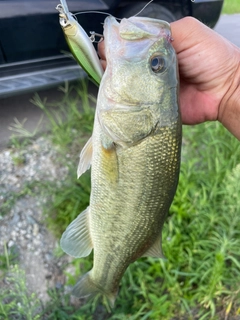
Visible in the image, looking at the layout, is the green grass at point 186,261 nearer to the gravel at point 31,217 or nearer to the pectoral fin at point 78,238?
the gravel at point 31,217

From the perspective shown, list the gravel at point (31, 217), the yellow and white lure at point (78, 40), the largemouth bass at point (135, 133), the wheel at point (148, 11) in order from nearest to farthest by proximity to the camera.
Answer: the yellow and white lure at point (78, 40) → the largemouth bass at point (135, 133) → the gravel at point (31, 217) → the wheel at point (148, 11)

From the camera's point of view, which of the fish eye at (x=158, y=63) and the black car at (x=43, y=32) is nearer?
the fish eye at (x=158, y=63)

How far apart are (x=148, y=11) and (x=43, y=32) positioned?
93 cm

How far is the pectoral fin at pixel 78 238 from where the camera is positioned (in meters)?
1.55

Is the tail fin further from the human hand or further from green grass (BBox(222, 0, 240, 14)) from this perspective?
green grass (BBox(222, 0, 240, 14))

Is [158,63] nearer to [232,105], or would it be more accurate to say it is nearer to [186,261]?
[232,105]

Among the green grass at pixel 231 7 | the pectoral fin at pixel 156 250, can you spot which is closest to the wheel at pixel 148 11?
the green grass at pixel 231 7

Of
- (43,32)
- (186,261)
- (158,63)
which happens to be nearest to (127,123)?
(158,63)

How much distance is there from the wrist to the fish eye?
0.66m

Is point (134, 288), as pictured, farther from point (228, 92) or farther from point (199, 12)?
point (199, 12)

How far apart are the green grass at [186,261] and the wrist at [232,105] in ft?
1.11

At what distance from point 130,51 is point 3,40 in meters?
1.91

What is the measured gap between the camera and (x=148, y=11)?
320 centimetres

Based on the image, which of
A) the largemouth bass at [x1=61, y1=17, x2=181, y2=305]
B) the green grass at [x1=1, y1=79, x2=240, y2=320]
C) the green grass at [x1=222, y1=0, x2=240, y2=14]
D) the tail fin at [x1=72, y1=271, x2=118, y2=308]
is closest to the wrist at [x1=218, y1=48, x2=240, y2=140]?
the green grass at [x1=1, y1=79, x2=240, y2=320]
